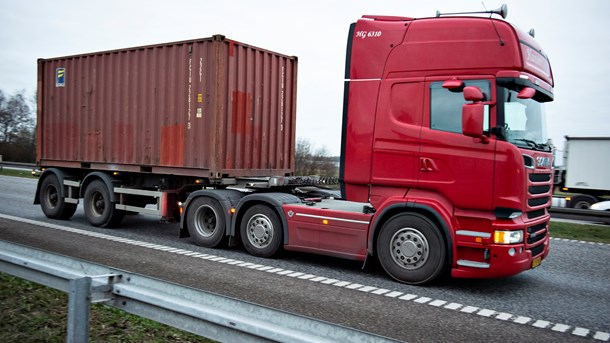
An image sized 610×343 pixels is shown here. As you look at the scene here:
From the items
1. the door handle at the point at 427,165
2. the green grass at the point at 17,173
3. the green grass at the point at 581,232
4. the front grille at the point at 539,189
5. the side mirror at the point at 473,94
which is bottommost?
the green grass at the point at 581,232

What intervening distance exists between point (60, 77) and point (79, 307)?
1053 centimetres

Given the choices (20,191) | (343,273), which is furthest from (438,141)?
(20,191)

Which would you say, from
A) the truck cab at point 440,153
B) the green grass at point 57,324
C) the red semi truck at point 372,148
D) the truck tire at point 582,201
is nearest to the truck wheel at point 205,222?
the red semi truck at point 372,148

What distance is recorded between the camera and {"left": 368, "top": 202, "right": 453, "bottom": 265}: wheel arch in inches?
253

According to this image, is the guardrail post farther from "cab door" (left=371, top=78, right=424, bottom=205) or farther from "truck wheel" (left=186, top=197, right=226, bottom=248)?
"truck wheel" (left=186, top=197, right=226, bottom=248)

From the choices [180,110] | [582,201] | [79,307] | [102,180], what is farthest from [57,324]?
[582,201]

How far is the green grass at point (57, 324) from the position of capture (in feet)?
14.1

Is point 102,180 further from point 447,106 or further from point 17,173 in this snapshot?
point 17,173

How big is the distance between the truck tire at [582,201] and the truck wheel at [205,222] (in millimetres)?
15278

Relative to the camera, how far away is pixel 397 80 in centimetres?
704

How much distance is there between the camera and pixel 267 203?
328 inches

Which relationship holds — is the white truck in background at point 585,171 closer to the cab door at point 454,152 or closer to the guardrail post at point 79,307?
the cab door at point 454,152

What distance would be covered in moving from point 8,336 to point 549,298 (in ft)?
18.9

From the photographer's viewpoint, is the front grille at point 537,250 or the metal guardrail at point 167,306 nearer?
the metal guardrail at point 167,306
